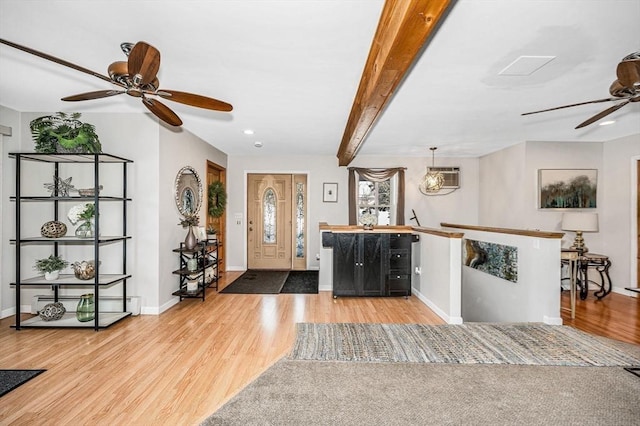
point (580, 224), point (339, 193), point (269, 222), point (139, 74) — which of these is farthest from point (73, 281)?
point (580, 224)

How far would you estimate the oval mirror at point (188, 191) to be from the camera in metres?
4.44

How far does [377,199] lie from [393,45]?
17.2ft

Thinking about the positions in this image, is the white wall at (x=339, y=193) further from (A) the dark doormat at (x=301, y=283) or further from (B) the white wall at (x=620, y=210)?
(B) the white wall at (x=620, y=210)

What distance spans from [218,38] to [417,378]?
9.15ft

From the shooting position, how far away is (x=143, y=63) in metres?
1.91

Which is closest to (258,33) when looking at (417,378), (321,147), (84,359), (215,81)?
(215,81)

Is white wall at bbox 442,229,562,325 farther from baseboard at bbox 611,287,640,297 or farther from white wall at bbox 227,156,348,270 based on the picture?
white wall at bbox 227,156,348,270

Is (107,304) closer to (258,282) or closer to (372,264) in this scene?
(258,282)

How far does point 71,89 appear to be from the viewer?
3.18m

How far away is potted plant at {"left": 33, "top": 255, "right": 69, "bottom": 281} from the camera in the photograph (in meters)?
3.43

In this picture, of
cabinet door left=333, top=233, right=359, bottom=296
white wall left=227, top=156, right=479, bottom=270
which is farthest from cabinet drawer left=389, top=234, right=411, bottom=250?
white wall left=227, top=156, right=479, bottom=270

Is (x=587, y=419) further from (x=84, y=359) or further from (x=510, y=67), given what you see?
(x=84, y=359)

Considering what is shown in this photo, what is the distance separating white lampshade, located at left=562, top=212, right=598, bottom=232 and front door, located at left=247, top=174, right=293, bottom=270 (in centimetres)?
488

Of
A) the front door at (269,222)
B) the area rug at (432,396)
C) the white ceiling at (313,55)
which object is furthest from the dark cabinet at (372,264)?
the front door at (269,222)
